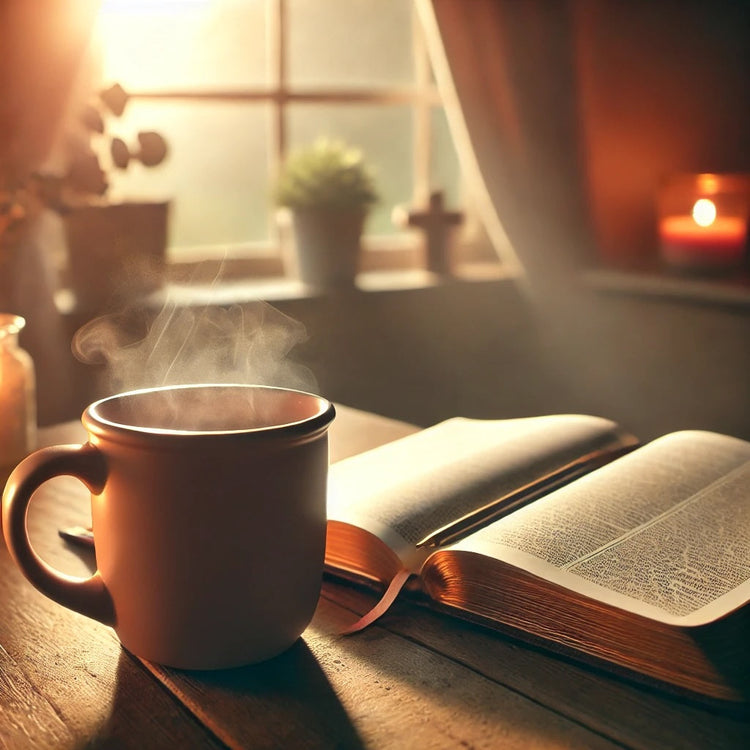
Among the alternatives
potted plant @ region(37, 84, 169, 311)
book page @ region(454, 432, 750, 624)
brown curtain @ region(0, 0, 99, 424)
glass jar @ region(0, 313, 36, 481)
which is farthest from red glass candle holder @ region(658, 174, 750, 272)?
glass jar @ region(0, 313, 36, 481)

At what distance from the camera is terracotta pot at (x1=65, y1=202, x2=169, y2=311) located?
1660mm

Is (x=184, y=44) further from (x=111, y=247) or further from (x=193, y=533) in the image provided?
(x=193, y=533)

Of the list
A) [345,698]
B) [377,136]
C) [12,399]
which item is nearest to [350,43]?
[377,136]

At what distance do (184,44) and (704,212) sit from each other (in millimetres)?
1392

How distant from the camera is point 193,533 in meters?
0.46

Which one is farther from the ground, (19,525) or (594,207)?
(594,207)

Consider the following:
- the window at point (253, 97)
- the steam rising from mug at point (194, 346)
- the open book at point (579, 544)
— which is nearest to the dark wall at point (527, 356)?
the steam rising from mug at point (194, 346)

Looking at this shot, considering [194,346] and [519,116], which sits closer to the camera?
[194,346]

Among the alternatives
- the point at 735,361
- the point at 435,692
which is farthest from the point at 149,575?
the point at 735,361

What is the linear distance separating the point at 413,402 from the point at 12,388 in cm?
142

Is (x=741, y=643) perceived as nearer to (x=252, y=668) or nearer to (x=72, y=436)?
(x=252, y=668)

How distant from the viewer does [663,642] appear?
0.48 meters

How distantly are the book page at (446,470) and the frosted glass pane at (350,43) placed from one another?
1624 millimetres

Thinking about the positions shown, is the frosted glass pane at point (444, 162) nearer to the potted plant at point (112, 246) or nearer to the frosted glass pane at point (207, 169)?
the frosted glass pane at point (207, 169)
